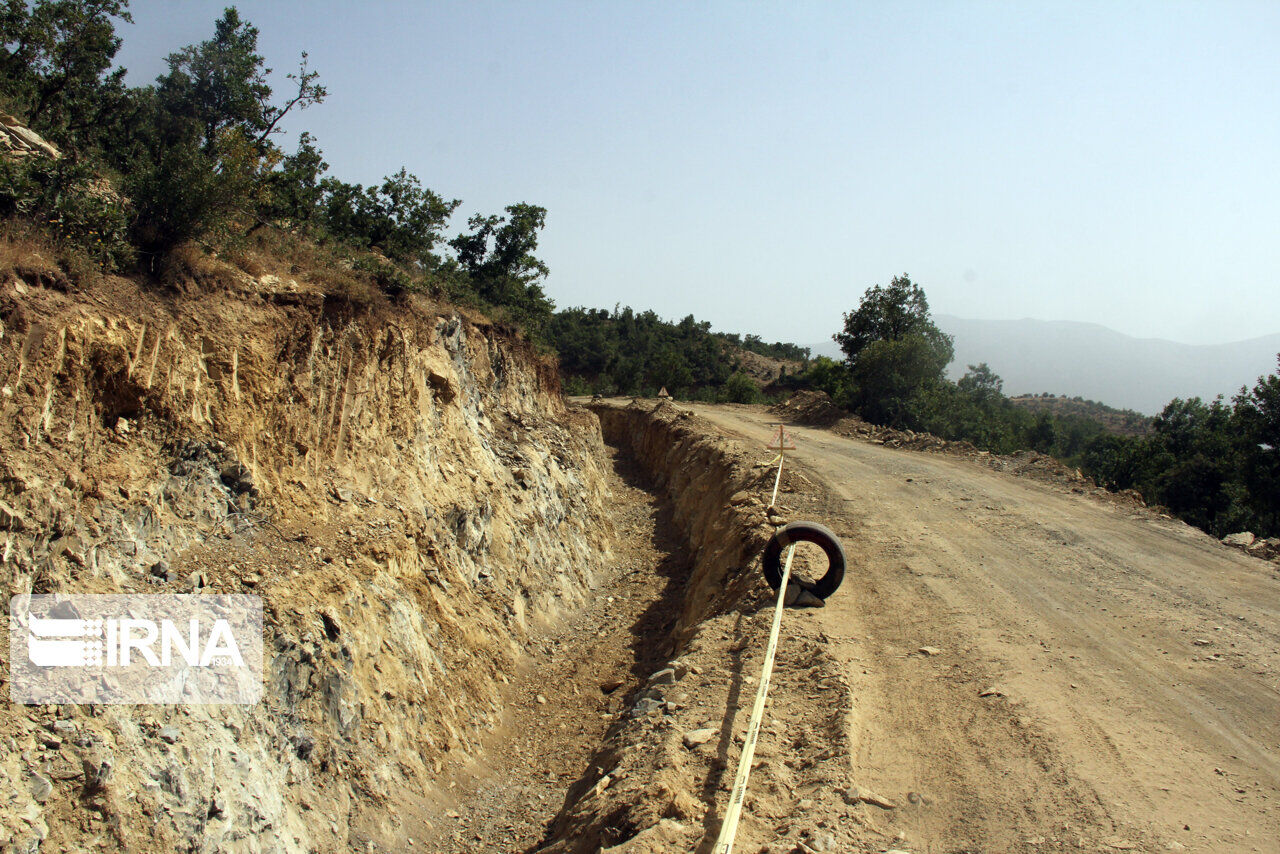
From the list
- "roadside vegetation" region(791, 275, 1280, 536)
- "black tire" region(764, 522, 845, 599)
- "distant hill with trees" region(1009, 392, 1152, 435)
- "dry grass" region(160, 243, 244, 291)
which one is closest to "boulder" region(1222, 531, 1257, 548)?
"roadside vegetation" region(791, 275, 1280, 536)

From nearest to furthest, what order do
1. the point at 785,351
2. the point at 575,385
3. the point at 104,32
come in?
1. the point at 104,32
2. the point at 575,385
3. the point at 785,351

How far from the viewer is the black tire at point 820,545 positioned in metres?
9.27

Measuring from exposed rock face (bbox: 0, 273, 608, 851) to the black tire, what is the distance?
14.9ft

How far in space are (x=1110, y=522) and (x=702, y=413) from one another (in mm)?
20112

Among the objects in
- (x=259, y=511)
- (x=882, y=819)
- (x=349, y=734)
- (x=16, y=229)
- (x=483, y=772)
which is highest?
(x=16, y=229)

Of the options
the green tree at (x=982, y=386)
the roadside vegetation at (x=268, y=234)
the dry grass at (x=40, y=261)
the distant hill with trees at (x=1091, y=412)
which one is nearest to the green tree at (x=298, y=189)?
the roadside vegetation at (x=268, y=234)

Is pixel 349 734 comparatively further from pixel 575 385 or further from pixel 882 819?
pixel 575 385

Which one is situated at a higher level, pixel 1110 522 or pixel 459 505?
pixel 1110 522

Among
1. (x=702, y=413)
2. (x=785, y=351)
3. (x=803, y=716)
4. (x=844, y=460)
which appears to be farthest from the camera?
(x=785, y=351)

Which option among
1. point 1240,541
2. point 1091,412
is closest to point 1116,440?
point 1240,541

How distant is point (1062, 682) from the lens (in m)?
7.29

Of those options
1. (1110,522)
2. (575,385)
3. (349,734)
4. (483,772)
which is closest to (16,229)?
(349,734)

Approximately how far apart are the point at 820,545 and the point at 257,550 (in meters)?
7.12

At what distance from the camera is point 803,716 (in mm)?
6992
